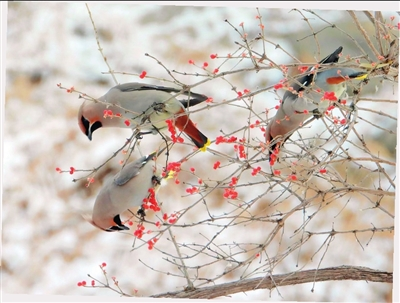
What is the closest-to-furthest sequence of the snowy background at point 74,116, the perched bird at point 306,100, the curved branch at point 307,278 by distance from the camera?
the perched bird at point 306,100 < the curved branch at point 307,278 < the snowy background at point 74,116

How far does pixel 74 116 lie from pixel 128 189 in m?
0.96

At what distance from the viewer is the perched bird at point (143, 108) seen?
76.9 inches

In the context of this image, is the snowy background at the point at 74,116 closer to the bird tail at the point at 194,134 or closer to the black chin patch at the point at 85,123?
the bird tail at the point at 194,134

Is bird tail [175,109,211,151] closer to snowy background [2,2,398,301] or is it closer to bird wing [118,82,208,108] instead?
bird wing [118,82,208,108]

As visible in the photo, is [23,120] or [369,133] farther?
[23,120]

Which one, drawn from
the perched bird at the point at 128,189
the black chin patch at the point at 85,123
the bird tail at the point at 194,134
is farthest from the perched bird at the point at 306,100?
the black chin patch at the point at 85,123

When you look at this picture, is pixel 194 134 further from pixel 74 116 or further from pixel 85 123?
pixel 74 116

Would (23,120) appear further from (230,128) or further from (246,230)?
(246,230)

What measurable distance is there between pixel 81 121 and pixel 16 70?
84cm

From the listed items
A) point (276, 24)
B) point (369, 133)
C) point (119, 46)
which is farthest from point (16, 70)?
point (369, 133)

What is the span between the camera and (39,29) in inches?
108

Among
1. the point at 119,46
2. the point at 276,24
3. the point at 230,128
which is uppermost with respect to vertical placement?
the point at 119,46

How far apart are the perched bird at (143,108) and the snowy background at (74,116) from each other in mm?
575

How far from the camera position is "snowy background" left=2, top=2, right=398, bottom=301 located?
259 centimetres
